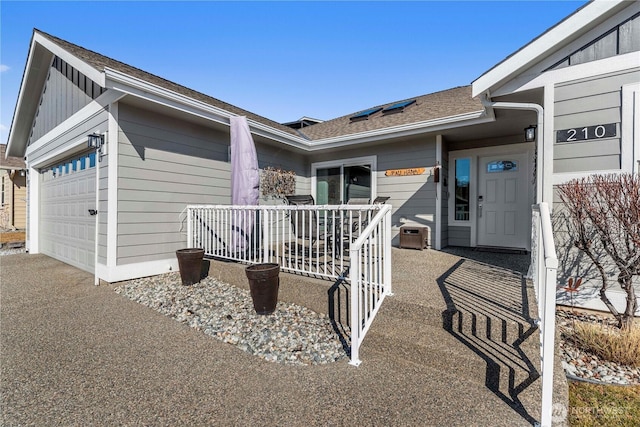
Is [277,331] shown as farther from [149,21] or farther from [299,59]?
[299,59]

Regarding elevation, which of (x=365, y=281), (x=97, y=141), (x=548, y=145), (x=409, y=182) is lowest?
(x=365, y=281)

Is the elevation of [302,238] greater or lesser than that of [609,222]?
lesser

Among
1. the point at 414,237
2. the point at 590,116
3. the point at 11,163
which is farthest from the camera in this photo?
the point at 11,163

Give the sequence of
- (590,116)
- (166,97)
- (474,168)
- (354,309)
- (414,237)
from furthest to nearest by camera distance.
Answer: (474,168), (414,237), (166,97), (590,116), (354,309)

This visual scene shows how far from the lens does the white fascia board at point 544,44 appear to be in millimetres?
3134

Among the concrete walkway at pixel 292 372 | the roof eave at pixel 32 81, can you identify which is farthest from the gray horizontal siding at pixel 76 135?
the concrete walkway at pixel 292 372

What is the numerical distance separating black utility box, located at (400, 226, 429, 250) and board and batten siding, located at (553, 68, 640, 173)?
2.50 meters

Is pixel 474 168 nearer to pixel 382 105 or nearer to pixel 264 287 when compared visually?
pixel 382 105

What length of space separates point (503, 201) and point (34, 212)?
11.7 m

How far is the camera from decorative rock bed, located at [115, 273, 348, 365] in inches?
103

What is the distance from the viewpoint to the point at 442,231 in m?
5.89

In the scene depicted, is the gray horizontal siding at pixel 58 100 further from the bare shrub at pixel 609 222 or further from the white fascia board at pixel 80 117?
the bare shrub at pixel 609 222

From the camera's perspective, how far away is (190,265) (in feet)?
14.1

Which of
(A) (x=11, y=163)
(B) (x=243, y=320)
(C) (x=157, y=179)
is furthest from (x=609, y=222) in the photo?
(A) (x=11, y=163)
